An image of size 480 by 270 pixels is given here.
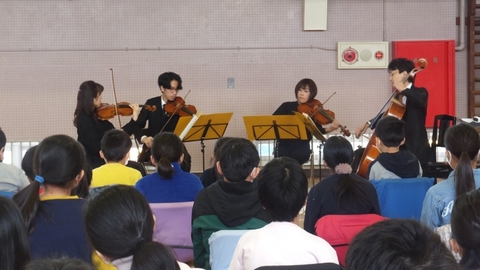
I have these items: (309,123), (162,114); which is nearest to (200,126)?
(162,114)

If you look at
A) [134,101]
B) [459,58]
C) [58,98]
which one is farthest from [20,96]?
[459,58]

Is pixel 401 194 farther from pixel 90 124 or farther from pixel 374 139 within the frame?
pixel 90 124

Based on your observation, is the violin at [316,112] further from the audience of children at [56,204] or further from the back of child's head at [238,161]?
the audience of children at [56,204]

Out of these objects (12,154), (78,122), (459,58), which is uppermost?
(459,58)

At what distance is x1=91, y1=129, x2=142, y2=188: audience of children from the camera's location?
3.42 meters

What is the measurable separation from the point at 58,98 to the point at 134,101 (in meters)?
0.88

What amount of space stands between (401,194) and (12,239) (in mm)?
2329

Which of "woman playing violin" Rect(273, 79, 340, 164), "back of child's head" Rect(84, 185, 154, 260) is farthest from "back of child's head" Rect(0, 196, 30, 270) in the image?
"woman playing violin" Rect(273, 79, 340, 164)

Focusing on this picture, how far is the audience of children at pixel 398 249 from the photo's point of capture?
1.08 m

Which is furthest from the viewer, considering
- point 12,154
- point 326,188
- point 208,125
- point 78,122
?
point 12,154

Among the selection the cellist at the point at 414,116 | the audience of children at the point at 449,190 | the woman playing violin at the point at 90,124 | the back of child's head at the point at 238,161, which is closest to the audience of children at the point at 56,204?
the back of child's head at the point at 238,161

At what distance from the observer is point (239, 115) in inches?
299

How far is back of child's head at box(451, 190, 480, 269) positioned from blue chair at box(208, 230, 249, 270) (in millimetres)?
1003

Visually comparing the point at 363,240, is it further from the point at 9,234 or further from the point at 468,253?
the point at 9,234
